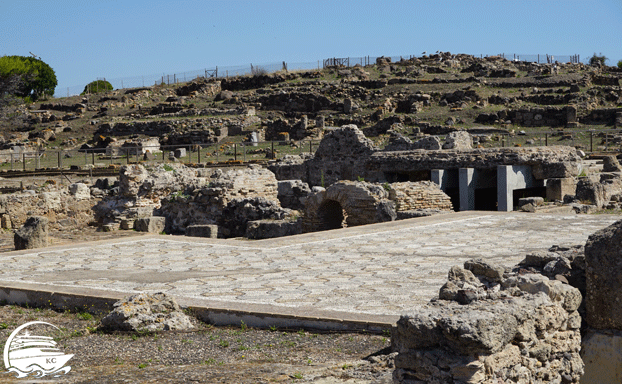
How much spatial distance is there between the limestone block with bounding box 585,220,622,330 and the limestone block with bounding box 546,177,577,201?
11.4 m

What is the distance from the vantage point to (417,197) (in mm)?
13867

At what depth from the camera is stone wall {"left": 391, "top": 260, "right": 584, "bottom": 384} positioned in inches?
133

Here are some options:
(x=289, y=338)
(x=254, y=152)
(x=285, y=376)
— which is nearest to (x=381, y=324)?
(x=289, y=338)

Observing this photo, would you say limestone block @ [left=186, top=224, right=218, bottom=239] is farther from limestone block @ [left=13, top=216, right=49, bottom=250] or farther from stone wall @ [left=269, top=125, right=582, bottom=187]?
stone wall @ [left=269, top=125, right=582, bottom=187]

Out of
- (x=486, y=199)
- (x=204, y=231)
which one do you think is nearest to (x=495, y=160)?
(x=486, y=199)

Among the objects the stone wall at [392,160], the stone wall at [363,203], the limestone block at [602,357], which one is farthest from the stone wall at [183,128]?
the limestone block at [602,357]

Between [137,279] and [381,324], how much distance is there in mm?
3329

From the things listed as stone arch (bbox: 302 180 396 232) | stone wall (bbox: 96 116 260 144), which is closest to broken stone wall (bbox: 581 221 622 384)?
stone arch (bbox: 302 180 396 232)

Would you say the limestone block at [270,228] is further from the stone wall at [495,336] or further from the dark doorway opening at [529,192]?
the stone wall at [495,336]

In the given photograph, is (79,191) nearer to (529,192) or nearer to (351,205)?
(351,205)

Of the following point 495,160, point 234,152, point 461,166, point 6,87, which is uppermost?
point 6,87

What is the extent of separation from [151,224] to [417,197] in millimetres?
5765

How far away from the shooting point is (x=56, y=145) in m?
42.1

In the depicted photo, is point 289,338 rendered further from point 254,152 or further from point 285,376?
point 254,152
